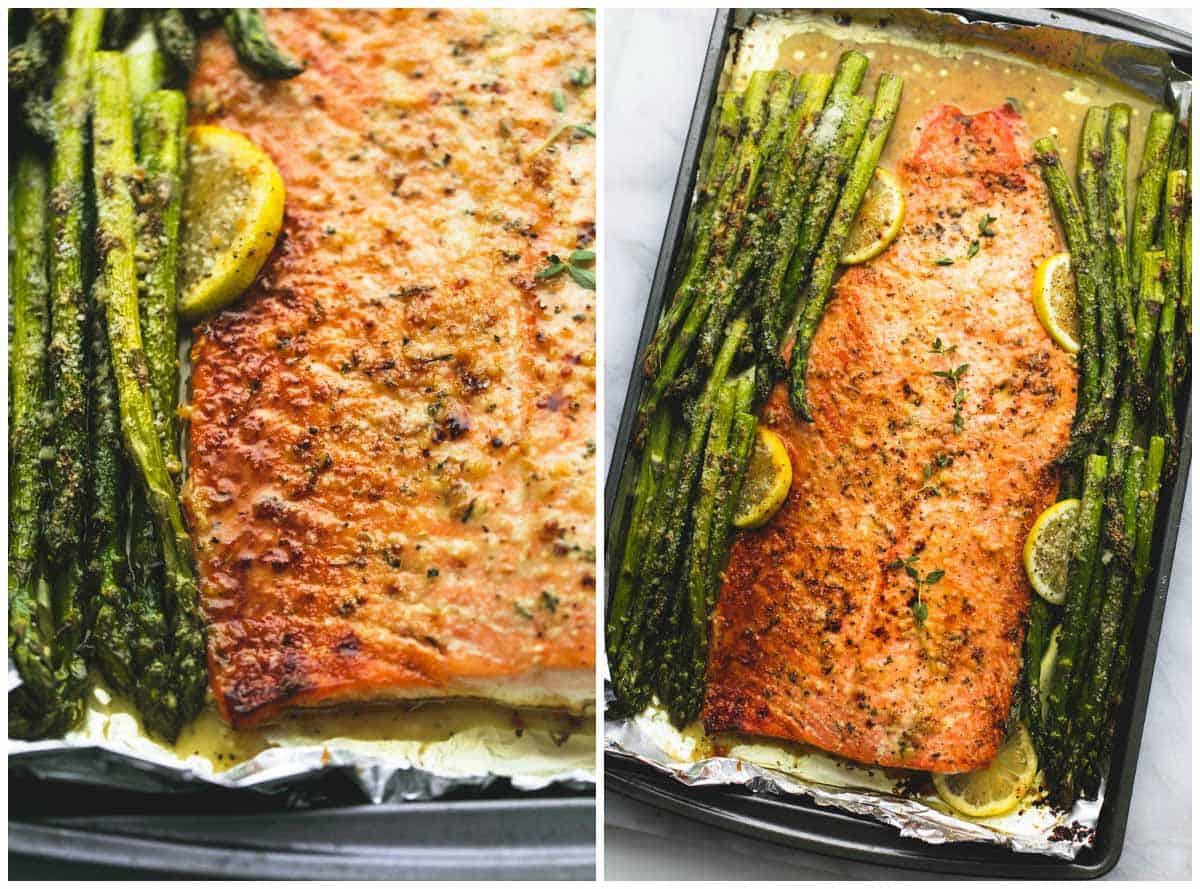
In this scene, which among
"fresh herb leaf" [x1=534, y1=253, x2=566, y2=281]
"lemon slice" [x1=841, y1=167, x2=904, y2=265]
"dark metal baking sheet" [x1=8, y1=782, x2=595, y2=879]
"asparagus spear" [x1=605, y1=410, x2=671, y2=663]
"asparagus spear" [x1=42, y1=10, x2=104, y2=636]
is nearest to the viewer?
"dark metal baking sheet" [x1=8, y1=782, x2=595, y2=879]

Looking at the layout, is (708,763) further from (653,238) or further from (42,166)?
(42,166)

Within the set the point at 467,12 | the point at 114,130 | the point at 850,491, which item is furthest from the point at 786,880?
the point at 114,130

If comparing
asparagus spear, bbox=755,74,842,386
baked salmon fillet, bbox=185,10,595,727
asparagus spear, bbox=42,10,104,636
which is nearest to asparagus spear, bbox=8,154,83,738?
asparagus spear, bbox=42,10,104,636

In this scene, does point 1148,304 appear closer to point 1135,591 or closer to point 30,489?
point 1135,591

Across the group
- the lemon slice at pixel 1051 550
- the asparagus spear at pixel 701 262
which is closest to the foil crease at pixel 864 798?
the lemon slice at pixel 1051 550

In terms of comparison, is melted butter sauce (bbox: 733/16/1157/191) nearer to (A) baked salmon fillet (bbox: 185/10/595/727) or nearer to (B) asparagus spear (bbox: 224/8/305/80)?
(A) baked salmon fillet (bbox: 185/10/595/727)

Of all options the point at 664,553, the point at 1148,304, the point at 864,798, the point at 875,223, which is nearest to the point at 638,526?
the point at 664,553
